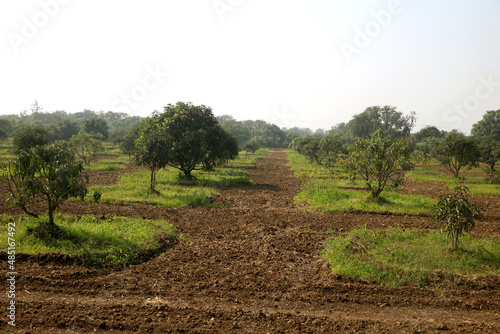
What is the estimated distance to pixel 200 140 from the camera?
21.2 m

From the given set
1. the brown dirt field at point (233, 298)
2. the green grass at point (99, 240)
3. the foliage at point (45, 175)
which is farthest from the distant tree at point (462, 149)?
the foliage at point (45, 175)

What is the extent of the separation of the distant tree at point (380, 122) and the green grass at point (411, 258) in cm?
9190

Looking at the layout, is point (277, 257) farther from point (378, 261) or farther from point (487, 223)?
point (487, 223)

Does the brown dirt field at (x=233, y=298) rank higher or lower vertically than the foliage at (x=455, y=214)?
lower

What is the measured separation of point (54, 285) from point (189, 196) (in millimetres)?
9490

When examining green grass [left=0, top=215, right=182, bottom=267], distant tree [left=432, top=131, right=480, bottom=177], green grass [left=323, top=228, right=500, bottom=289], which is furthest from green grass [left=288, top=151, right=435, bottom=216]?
distant tree [left=432, top=131, right=480, bottom=177]

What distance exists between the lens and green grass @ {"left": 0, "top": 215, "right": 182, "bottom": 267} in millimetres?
7895

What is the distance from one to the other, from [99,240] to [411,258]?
9292 millimetres

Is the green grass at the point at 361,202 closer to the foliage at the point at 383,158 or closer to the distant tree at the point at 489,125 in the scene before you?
the foliage at the point at 383,158

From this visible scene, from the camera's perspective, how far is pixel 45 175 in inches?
351

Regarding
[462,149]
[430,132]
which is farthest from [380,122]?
[462,149]

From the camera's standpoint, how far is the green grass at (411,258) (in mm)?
7254

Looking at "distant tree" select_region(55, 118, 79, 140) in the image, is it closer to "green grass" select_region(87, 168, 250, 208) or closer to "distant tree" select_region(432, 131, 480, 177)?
"green grass" select_region(87, 168, 250, 208)

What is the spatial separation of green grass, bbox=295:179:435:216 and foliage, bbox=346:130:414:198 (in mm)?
1025
